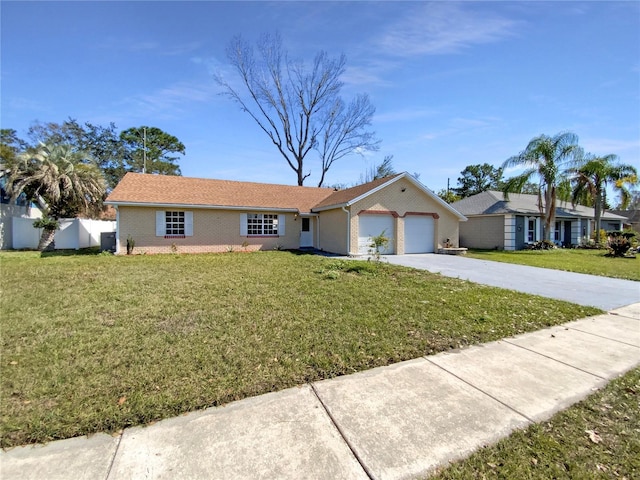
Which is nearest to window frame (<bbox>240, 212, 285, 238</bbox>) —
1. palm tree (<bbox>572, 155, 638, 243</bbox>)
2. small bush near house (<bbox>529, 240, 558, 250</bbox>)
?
small bush near house (<bbox>529, 240, 558, 250</bbox>)

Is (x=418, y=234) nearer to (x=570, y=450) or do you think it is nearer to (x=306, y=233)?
(x=306, y=233)

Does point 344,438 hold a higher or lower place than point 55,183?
lower

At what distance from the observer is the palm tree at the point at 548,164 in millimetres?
20000

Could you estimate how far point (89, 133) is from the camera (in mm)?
32719

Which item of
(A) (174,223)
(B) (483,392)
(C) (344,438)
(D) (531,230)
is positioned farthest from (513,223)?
(C) (344,438)

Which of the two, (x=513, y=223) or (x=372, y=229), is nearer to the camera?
(x=372, y=229)

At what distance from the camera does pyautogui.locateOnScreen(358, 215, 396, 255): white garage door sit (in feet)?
52.2

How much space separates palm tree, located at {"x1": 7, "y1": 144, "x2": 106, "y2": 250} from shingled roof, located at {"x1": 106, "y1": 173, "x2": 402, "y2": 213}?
11.5 ft

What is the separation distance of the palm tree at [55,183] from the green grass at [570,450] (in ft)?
72.1

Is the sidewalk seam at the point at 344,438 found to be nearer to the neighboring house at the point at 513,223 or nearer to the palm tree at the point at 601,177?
the neighboring house at the point at 513,223

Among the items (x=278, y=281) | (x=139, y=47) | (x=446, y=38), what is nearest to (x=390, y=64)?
(x=446, y=38)

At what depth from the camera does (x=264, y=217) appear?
718 inches

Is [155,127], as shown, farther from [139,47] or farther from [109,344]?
[109,344]

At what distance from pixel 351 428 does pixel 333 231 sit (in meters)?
14.8
